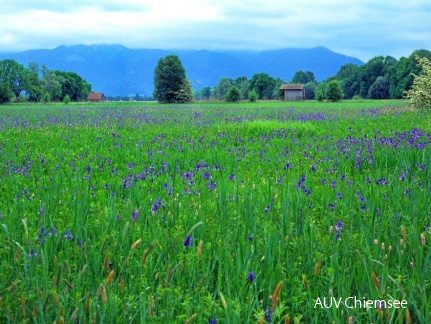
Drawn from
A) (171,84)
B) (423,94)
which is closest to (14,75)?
(171,84)

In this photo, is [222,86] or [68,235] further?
[222,86]

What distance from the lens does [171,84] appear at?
7244cm

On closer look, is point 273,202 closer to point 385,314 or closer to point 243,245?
point 243,245

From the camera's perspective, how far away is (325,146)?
347 inches

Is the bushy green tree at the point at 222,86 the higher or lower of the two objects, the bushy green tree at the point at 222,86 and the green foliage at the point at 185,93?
the higher

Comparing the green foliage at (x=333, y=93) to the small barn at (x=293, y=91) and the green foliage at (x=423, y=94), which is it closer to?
the small barn at (x=293, y=91)

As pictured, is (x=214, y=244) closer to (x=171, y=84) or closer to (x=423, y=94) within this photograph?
(x=423, y=94)

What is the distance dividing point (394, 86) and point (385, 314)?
106m

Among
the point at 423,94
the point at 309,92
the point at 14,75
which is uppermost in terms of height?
the point at 14,75

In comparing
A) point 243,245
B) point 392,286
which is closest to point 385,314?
point 392,286

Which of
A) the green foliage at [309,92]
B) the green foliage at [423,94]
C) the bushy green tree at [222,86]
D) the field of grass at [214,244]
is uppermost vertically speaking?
the bushy green tree at [222,86]

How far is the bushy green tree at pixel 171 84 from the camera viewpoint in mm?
71375

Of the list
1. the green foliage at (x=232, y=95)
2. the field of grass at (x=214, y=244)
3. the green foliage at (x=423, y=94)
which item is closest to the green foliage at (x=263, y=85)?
the green foliage at (x=232, y=95)

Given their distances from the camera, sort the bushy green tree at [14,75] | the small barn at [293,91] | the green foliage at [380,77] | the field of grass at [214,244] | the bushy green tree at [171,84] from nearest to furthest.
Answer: the field of grass at [214,244]
the bushy green tree at [171,84]
the green foliage at [380,77]
the bushy green tree at [14,75]
the small barn at [293,91]
